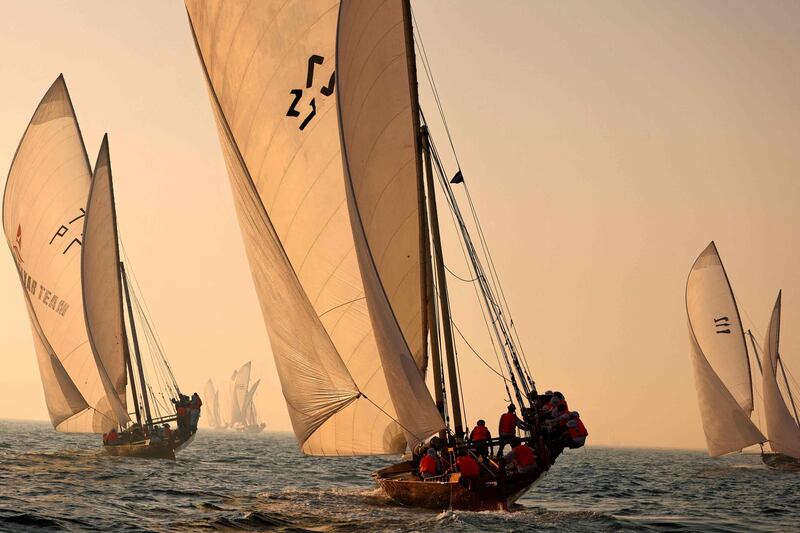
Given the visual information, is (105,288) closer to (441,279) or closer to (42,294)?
(42,294)

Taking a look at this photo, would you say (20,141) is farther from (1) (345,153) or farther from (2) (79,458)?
(1) (345,153)

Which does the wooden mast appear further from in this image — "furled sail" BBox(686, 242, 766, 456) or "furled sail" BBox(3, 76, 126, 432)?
"furled sail" BBox(686, 242, 766, 456)

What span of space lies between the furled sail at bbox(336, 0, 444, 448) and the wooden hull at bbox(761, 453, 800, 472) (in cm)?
Answer: 3902

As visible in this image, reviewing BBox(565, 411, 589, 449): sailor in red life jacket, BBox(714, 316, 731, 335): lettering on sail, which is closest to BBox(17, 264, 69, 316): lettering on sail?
BBox(565, 411, 589, 449): sailor in red life jacket

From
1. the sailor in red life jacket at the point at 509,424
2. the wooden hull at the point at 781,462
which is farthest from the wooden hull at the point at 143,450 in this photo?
the wooden hull at the point at 781,462

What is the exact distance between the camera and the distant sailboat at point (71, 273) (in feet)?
155

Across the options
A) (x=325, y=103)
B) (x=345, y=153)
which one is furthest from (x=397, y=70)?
(x=345, y=153)

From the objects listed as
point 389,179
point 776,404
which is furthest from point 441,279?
point 776,404

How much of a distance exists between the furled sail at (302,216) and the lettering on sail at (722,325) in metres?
41.3

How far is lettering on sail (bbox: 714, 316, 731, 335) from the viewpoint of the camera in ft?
200

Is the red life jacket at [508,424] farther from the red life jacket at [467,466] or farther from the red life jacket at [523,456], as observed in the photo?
the red life jacket at [467,466]

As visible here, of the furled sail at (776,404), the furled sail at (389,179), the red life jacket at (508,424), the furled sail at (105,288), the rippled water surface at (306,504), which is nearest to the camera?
the furled sail at (389,179)

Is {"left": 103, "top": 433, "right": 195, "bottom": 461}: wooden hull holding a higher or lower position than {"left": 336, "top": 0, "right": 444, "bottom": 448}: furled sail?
lower

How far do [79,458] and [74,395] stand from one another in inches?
156
